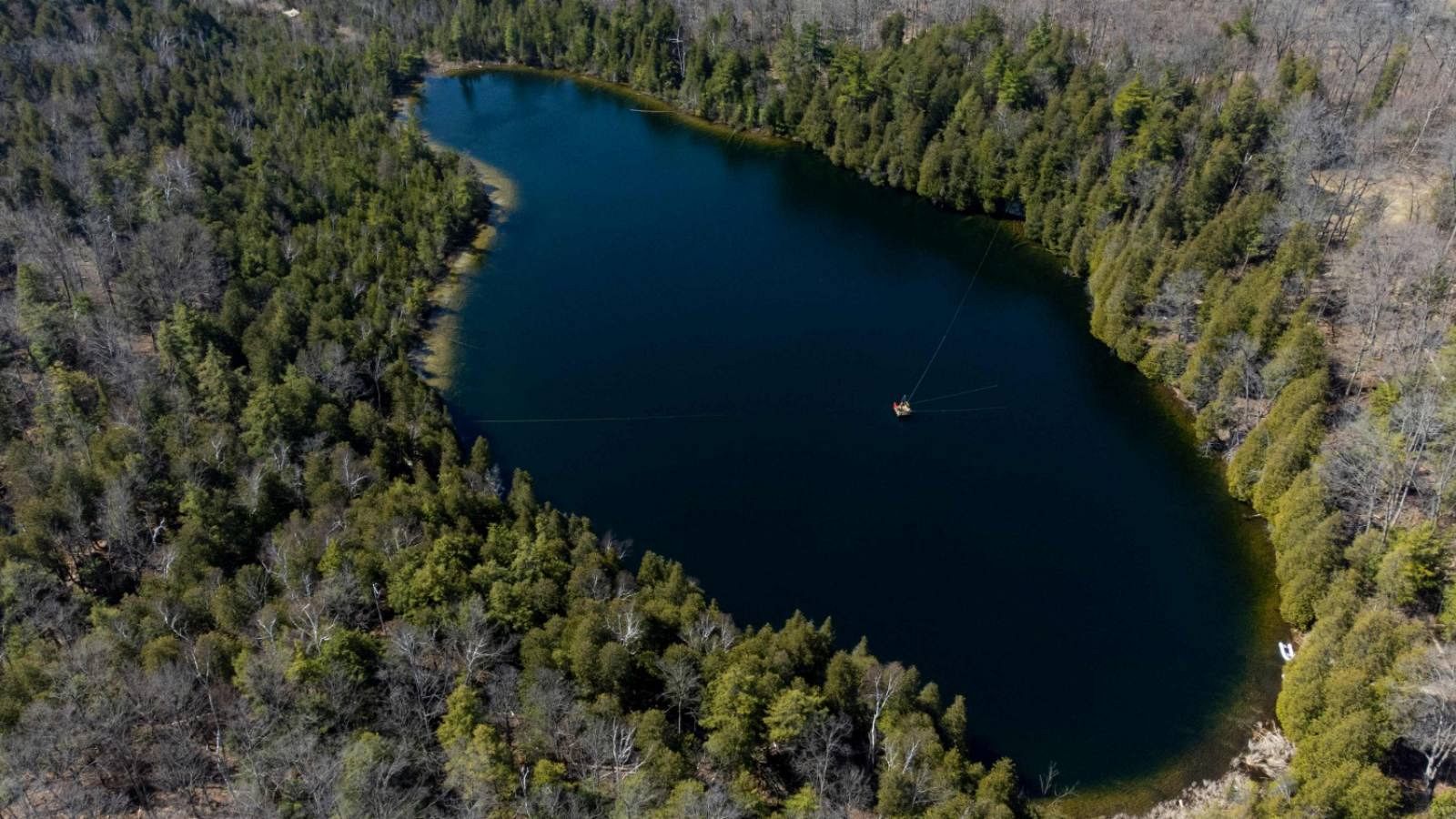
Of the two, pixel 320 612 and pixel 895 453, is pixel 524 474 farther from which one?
pixel 895 453

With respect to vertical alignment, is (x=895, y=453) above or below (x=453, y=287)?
above

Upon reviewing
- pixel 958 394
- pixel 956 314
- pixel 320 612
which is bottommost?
pixel 320 612

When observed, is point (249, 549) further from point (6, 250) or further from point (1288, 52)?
point (1288, 52)

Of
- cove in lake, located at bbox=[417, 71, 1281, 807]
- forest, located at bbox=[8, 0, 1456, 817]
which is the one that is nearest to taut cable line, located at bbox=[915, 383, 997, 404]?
cove in lake, located at bbox=[417, 71, 1281, 807]

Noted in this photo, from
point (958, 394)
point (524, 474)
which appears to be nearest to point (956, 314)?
point (958, 394)

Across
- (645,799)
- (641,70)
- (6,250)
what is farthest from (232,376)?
(641,70)

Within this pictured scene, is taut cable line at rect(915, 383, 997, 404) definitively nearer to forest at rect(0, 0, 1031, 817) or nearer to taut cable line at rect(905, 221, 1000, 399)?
taut cable line at rect(905, 221, 1000, 399)
